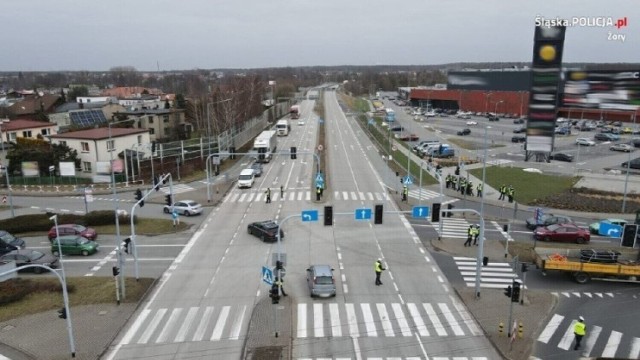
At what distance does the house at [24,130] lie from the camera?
218ft

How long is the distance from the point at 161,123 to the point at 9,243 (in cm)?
5479

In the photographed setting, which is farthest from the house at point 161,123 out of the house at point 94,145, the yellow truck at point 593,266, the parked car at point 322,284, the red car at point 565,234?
the yellow truck at point 593,266

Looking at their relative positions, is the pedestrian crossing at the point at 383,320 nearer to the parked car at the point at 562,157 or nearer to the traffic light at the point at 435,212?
the traffic light at the point at 435,212

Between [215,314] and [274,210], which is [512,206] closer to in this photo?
[274,210]

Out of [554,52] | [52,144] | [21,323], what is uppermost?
[554,52]

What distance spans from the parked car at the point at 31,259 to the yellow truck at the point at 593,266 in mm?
28760

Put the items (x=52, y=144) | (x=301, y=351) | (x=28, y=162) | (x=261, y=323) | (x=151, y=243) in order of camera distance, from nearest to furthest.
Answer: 1. (x=301, y=351)
2. (x=261, y=323)
3. (x=151, y=243)
4. (x=28, y=162)
5. (x=52, y=144)

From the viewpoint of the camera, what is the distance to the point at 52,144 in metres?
57.7

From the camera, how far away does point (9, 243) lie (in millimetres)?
32719

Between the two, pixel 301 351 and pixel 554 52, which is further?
pixel 554 52

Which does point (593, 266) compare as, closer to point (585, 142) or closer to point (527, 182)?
point (527, 182)

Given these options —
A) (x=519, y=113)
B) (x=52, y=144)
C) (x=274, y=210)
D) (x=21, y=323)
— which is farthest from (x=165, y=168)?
(x=519, y=113)

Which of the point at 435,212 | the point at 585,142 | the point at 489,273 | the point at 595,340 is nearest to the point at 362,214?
the point at 435,212

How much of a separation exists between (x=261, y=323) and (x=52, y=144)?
153 feet
